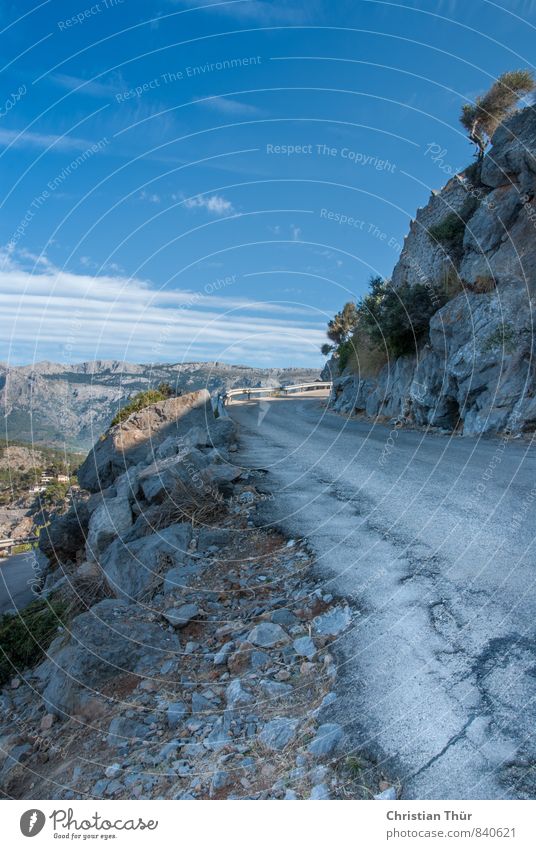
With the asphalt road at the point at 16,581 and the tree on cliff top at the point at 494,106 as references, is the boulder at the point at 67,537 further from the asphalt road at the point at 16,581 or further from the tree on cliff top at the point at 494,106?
the tree on cliff top at the point at 494,106

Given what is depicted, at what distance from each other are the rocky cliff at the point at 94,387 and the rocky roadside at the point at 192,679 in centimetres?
277

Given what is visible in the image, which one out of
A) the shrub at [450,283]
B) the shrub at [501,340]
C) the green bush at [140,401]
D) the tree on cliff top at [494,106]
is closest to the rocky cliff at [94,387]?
the green bush at [140,401]

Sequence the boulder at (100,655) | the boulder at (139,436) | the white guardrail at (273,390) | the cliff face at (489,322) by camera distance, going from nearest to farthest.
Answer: the boulder at (100,655) < the boulder at (139,436) < the cliff face at (489,322) < the white guardrail at (273,390)

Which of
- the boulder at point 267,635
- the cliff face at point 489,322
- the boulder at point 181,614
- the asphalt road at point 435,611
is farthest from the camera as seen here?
the cliff face at point 489,322

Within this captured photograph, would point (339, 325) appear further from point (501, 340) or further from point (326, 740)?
point (326, 740)

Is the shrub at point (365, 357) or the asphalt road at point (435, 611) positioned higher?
the shrub at point (365, 357)

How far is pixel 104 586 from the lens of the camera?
733cm

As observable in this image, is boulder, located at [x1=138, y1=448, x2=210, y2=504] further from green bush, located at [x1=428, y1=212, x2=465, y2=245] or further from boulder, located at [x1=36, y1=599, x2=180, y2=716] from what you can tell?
green bush, located at [x1=428, y1=212, x2=465, y2=245]

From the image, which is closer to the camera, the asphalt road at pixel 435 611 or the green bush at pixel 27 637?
the asphalt road at pixel 435 611

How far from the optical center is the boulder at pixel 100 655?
14.9 feet

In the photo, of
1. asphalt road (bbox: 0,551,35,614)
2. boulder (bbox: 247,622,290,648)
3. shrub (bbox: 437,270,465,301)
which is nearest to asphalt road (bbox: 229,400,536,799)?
boulder (bbox: 247,622,290,648)

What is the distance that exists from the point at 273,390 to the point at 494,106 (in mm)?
25694

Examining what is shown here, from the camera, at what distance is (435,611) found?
4.23 meters

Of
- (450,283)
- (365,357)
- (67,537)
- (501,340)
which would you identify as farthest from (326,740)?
(365,357)
